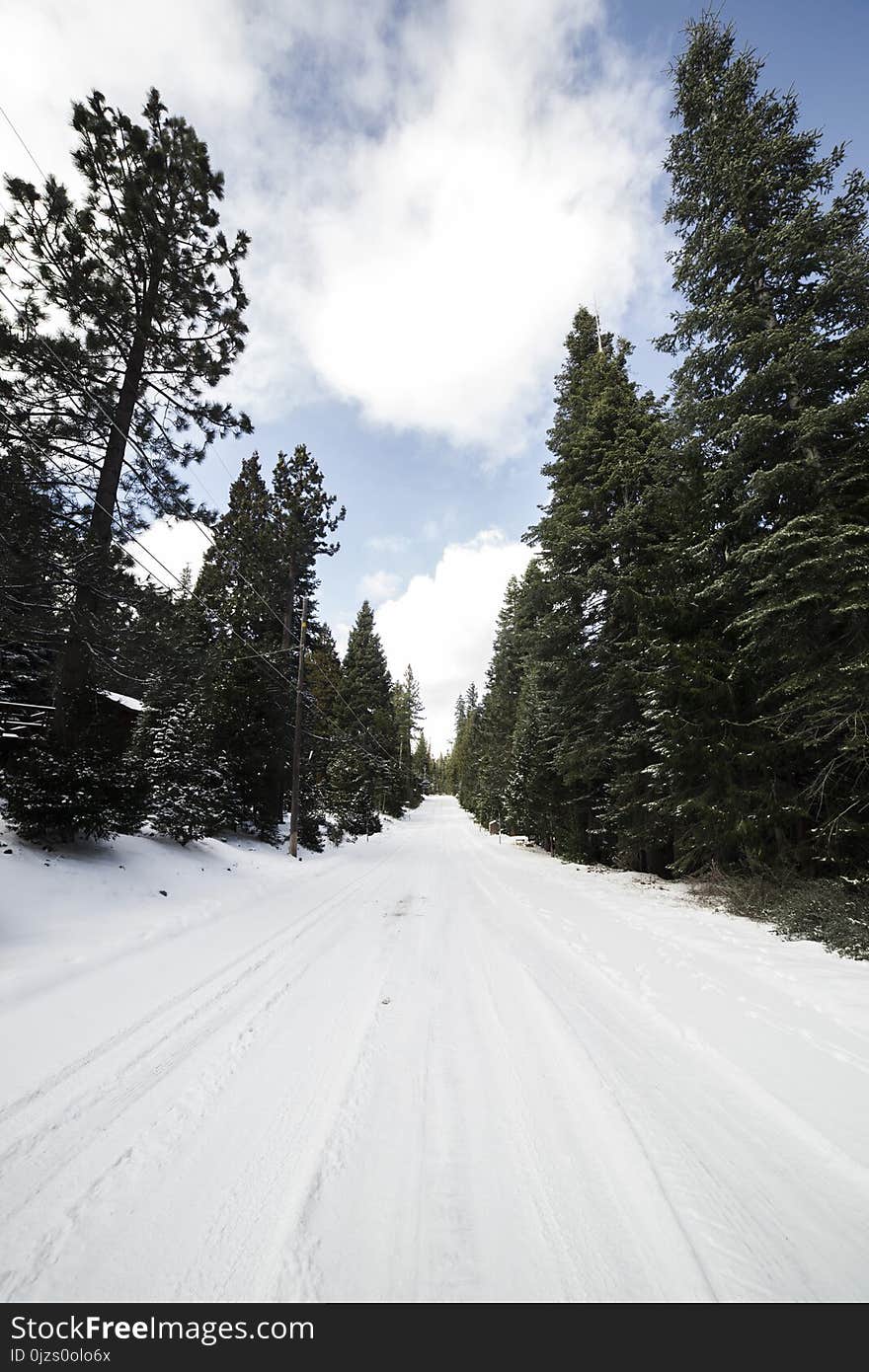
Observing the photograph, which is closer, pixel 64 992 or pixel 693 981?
pixel 64 992

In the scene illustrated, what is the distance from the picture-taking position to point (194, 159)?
9.18 m

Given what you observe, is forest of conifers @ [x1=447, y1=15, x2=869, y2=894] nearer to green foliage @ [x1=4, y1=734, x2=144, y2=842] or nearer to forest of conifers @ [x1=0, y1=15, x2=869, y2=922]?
forest of conifers @ [x1=0, y1=15, x2=869, y2=922]

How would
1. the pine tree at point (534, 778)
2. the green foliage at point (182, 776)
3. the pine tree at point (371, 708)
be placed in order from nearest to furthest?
the green foliage at point (182, 776) < the pine tree at point (534, 778) < the pine tree at point (371, 708)

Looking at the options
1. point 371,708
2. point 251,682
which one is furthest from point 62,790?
A: point 371,708

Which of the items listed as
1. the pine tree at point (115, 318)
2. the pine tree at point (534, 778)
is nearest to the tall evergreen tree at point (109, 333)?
the pine tree at point (115, 318)

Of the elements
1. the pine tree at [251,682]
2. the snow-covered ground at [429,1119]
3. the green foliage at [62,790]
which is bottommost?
the snow-covered ground at [429,1119]

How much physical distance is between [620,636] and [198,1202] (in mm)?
12037

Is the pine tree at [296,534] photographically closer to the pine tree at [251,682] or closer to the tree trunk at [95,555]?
the pine tree at [251,682]

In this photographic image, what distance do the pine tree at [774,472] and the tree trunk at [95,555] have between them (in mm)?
10270

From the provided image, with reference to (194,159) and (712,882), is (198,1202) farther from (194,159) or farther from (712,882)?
(194,159)

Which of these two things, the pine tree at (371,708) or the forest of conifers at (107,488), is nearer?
the forest of conifers at (107,488)

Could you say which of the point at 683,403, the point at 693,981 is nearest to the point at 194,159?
the point at 683,403

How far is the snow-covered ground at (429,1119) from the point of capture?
5.49 feet

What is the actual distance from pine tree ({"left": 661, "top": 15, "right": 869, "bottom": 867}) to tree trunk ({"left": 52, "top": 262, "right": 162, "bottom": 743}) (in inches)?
404
